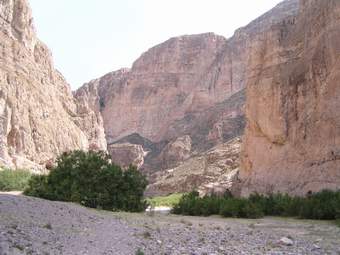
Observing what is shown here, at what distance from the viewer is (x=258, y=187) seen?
24.2m

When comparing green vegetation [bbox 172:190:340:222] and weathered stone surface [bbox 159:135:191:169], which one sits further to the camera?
weathered stone surface [bbox 159:135:191:169]

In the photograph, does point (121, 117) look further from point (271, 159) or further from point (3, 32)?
point (271, 159)

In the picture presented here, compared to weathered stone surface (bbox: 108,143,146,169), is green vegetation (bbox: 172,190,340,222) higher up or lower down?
lower down

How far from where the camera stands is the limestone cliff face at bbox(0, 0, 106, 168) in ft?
141

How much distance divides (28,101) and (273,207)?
3458 centimetres

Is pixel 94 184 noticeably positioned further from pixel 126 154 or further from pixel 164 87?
pixel 164 87

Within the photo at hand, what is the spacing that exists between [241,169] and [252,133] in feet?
7.66

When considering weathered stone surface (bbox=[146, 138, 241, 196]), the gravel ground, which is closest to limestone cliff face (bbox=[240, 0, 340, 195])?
the gravel ground

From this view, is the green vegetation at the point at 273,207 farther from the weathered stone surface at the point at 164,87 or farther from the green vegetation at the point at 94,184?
the weathered stone surface at the point at 164,87

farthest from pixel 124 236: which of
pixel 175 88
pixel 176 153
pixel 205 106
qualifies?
pixel 175 88

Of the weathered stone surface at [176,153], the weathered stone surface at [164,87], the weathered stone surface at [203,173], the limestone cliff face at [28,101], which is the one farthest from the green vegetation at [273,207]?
the weathered stone surface at [164,87]

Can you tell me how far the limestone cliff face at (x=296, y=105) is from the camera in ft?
65.5

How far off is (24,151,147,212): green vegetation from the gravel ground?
4836 millimetres

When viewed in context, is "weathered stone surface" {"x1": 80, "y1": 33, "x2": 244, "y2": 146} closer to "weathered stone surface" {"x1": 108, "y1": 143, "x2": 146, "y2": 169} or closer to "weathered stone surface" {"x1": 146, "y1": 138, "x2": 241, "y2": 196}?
"weathered stone surface" {"x1": 108, "y1": 143, "x2": 146, "y2": 169}
